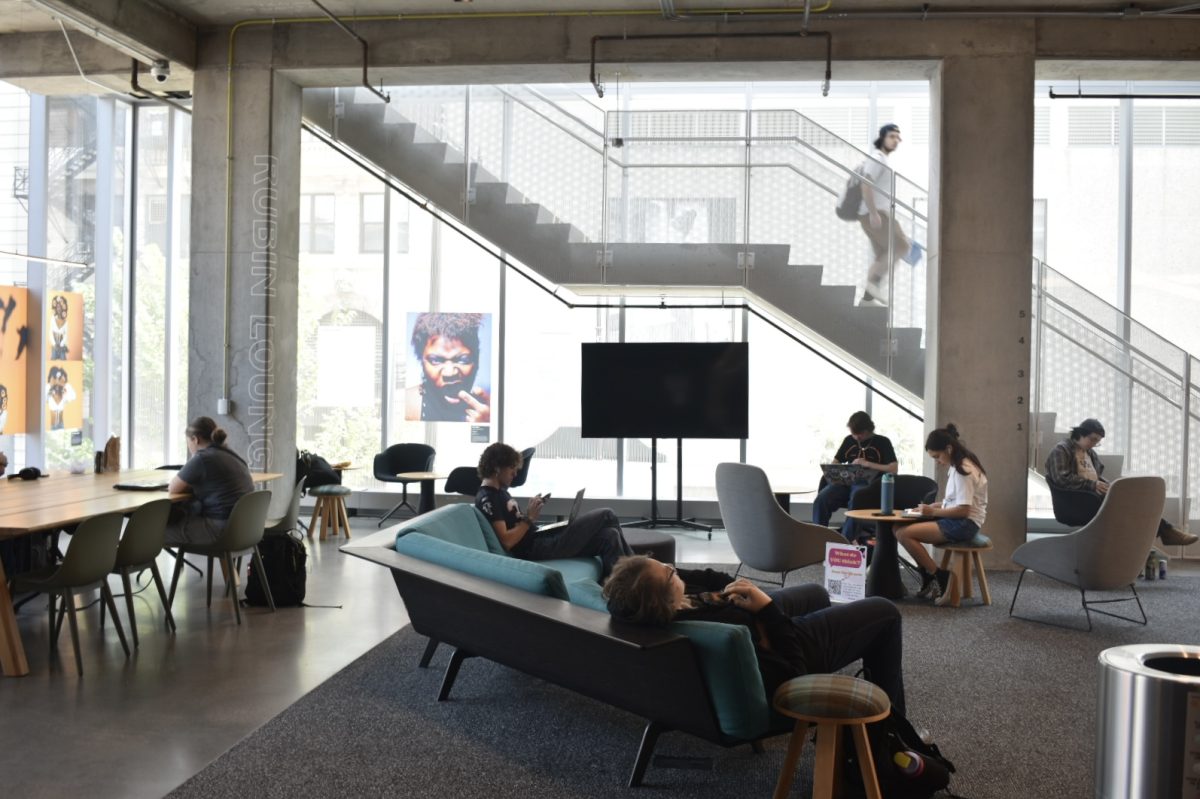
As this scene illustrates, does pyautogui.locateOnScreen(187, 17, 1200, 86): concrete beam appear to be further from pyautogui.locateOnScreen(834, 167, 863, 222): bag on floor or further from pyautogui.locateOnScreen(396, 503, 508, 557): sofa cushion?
pyautogui.locateOnScreen(396, 503, 508, 557): sofa cushion

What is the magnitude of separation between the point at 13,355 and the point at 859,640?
9759mm

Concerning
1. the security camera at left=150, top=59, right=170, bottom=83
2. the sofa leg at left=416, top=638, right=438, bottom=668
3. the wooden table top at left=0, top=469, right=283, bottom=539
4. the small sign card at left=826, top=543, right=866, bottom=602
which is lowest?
the sofa leg at left=416, top=638, right=438, bottom=668

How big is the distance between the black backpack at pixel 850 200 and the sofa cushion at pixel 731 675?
22.6ft

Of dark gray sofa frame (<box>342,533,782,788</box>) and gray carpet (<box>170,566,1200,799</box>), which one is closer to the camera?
dark gray sofa frame (<box>342,533,782,788</box>)

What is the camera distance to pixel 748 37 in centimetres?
888

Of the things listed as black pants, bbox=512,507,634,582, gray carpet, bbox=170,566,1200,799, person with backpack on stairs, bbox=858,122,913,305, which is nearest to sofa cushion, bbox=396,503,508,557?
black pants, bbox=512,507,634,582

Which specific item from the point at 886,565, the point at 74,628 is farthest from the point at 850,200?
the point at 74,628

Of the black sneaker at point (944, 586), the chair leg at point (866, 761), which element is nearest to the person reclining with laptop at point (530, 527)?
the black sneaker at point (944, 586)

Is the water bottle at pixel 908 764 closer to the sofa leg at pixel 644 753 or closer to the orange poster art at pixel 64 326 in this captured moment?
the sofa leg at pixel 644 753

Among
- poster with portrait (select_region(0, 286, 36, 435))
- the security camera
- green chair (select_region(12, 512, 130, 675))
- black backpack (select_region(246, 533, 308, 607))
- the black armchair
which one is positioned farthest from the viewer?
the black armchair

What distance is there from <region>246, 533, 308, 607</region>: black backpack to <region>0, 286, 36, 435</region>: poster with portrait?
5.29m

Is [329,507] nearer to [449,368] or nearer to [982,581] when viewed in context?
[449,368]

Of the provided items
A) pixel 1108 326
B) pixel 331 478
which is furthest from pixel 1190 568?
pixel 331 478

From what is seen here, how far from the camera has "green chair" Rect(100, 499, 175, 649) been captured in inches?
224
